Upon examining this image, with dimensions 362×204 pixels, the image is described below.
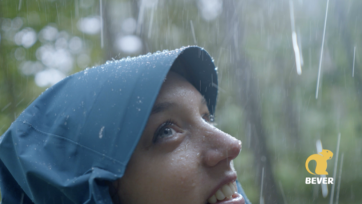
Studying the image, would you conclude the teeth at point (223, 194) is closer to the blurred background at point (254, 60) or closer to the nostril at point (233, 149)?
the nostril at point (233, 149)

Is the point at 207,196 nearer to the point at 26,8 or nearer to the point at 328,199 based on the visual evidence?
the point at 26,8

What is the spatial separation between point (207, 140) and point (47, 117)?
2.83 ft

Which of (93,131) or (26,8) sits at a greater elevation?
(93,131)

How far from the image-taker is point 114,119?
133 cm

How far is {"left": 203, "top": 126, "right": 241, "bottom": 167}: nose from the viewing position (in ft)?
4.49

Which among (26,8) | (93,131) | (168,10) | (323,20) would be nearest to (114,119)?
(93,131)

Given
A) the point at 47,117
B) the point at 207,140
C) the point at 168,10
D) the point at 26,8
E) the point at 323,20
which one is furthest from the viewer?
the point at 323,20

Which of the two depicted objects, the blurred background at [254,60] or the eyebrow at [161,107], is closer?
the eyebrow at [161,107]

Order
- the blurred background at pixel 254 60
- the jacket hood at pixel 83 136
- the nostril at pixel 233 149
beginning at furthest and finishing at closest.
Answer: the blurred background at pixel 254 60
the nostril at pixel 233 149
the jacket hood at pixel 83 136

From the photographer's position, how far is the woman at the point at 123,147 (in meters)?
1.31

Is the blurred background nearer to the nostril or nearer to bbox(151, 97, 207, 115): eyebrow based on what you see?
bbox(151, 97, 207, 115): eyebrow

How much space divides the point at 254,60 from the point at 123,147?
1105cm

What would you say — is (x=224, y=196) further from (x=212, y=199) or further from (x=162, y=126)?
(x=162, y=126)

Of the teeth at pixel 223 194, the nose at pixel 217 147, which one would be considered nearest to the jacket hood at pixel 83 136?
the nose at pixel 217 147
